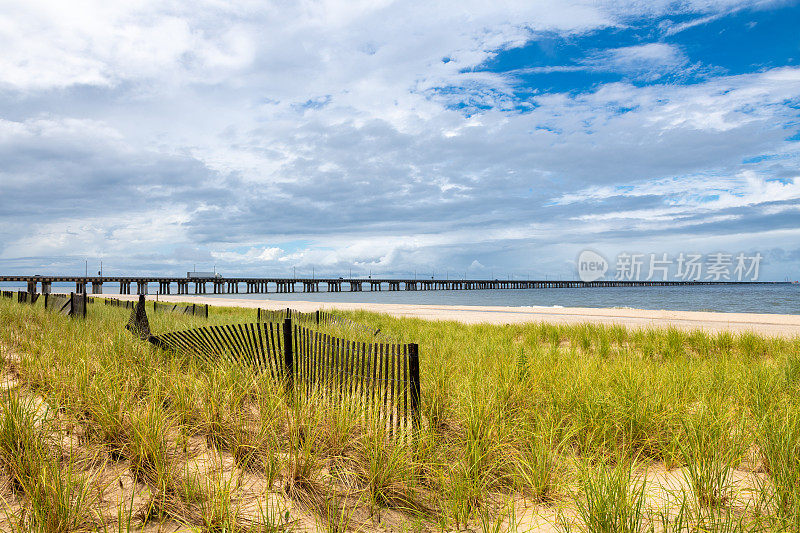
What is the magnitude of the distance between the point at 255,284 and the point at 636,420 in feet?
479

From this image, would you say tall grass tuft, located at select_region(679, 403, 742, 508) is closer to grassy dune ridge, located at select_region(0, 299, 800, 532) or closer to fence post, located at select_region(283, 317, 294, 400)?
grassy dune ridge, located at select_region(0, 299, 800, 532)

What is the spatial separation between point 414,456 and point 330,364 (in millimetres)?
2197

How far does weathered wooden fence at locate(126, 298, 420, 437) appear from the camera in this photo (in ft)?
17.0

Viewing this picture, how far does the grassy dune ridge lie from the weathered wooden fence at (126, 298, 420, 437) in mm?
289

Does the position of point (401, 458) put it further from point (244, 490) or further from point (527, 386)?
point (527, 386)

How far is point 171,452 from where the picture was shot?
445 cm

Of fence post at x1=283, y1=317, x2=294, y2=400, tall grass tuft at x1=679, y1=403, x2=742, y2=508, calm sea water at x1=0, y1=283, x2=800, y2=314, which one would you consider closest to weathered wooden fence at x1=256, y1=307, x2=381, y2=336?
fence post at x1=283, y1=317, x2=294, y2=400

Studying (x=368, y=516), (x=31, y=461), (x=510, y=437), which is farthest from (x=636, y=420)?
(x=31, y=461)

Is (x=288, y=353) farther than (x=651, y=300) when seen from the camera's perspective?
No

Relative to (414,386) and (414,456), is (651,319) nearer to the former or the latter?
(414,386)

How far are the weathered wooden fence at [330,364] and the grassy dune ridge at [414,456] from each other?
289mm

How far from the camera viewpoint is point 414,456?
14.5 feet

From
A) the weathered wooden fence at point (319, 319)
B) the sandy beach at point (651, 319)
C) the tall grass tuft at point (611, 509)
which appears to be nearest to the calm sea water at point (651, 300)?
the sandy beach at point (651, 319)

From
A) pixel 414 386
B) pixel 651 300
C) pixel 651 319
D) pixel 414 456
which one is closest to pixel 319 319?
pixel 414 386
